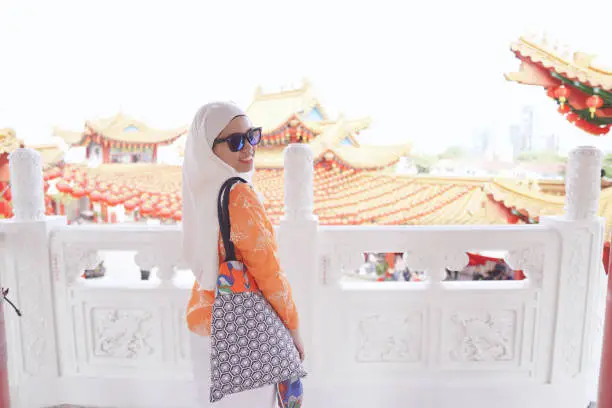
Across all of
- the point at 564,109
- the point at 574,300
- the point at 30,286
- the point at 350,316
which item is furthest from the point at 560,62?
the point at 30,286

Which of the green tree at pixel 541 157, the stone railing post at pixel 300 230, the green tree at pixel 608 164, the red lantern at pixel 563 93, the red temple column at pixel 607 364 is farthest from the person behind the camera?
the green tree at pixel 541 157

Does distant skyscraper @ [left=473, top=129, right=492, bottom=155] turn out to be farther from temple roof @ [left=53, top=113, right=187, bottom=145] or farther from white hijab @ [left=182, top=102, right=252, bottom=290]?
white hijab @ [left=182, top=102, right=252, bottom=290]

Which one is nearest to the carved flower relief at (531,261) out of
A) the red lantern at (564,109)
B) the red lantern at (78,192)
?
the red lantern at (564,109)

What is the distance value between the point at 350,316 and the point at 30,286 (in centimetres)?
123

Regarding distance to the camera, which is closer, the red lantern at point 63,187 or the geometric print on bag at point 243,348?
the geometric print on bag at point 243,348

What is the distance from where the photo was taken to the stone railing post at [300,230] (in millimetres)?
1401

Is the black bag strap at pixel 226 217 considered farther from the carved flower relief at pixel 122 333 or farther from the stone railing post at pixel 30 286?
the stone railing post at pixel 30 286

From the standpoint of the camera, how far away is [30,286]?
1497 mm

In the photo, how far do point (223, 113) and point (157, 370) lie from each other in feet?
3.79

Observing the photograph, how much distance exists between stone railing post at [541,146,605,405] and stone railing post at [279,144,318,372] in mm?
900

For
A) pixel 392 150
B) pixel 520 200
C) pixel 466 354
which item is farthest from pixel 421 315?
pixel 392 150

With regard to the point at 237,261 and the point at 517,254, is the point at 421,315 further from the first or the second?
the point at 237,261

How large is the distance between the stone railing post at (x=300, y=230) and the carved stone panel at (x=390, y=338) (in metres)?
0.27

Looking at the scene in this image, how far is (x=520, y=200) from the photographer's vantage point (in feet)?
10.6
